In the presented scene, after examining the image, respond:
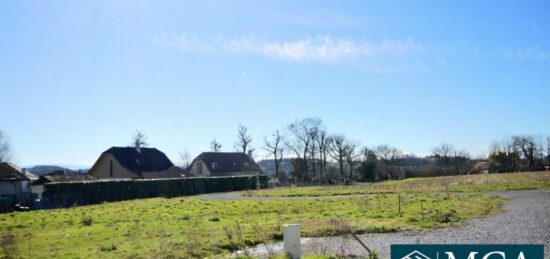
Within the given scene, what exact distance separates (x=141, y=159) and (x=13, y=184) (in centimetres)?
2629

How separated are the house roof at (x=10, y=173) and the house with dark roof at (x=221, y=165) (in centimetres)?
3879

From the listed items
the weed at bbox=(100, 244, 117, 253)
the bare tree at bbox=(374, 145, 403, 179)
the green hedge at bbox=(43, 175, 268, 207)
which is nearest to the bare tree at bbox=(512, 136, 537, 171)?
the bare tree at bbox=(374, 145, 403, 179)

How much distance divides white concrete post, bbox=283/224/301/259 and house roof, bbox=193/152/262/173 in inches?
2990

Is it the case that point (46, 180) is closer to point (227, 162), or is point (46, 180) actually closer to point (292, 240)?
point (227, 162)

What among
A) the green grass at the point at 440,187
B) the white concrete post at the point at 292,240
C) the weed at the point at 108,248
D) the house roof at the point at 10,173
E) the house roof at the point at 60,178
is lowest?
the green grass at the point at 440,187

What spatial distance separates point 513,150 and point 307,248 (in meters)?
104

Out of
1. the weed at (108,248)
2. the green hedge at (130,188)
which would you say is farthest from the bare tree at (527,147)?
the weed at (108,248)

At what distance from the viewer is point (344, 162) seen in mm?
105500

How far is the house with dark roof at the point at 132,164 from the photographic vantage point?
6894cm

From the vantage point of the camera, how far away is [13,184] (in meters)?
46.3

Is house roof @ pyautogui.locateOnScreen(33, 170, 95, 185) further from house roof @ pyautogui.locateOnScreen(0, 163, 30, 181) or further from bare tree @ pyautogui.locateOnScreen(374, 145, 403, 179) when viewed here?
bare tree @ pyautogui.locateOnScreen(374, 145, 403, 179)

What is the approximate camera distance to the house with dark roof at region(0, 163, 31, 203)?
147ft

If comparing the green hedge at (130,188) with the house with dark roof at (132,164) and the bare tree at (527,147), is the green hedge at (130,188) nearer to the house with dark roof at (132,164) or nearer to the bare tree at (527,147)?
the house with dark roof at (132,164)

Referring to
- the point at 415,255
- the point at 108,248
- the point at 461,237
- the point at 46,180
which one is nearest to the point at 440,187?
the point at 461,237
